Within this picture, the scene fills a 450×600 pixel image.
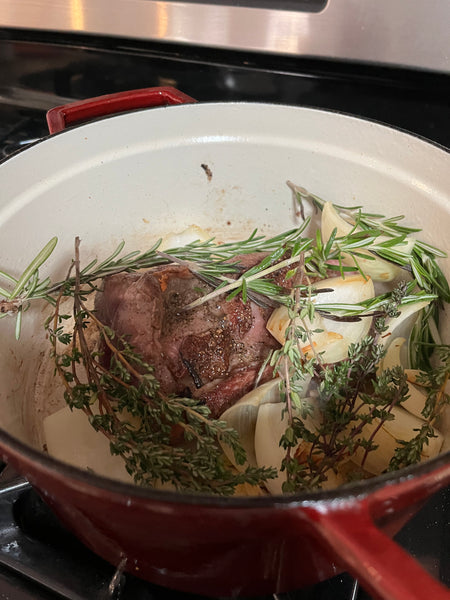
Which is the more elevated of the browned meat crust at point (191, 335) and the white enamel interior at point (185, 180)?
the white enamel interior at point (185, 180)

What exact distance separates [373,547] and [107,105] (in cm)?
87

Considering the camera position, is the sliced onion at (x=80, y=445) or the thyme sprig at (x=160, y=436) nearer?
the thyme sprig at (x=160, y=436)

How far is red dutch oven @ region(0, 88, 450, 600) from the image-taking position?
42 cm

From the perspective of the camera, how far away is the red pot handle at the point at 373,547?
0.36 meters

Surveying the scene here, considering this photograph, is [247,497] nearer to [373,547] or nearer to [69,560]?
[373,547]

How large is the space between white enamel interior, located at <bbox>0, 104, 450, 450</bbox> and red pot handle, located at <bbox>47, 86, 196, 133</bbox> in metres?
0.04

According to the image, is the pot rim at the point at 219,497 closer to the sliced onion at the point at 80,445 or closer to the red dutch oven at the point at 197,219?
the red dutch oven at the point at 197,219

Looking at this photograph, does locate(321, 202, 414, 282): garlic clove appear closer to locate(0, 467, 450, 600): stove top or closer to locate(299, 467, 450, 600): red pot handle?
locate(0, 467, 450, 600): stove top

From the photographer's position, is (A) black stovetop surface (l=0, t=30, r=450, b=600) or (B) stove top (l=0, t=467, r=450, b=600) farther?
(A) black stovetop surface (l=0, t=30, r=450, b=600)

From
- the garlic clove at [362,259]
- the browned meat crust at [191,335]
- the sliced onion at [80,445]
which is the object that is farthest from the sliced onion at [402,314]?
the sliced onion at [80,445]

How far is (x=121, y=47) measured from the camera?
1290mm

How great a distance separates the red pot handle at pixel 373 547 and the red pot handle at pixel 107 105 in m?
0.81

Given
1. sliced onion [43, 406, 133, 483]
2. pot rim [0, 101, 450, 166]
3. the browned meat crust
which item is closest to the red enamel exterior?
sliced onion [43, 406, 133, 483]

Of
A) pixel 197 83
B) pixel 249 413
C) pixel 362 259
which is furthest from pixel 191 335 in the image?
pixel 197 83
